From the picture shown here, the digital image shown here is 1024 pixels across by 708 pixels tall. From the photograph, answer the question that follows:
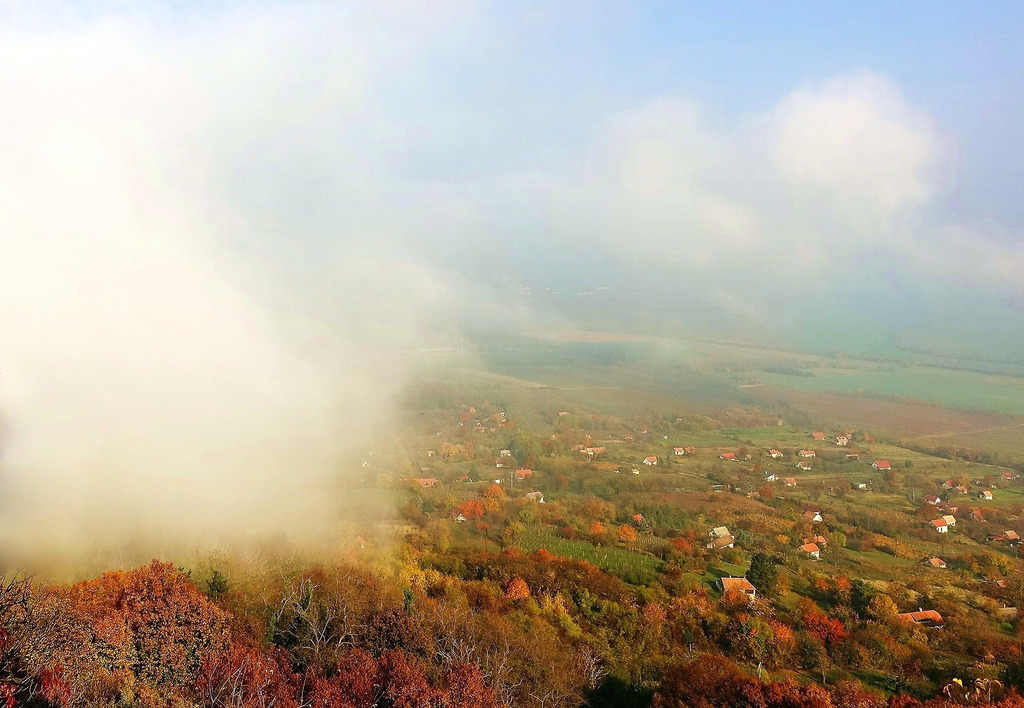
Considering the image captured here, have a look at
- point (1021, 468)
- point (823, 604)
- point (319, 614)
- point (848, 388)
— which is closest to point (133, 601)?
point (319, 614)

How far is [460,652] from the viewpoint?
1440 centimetres

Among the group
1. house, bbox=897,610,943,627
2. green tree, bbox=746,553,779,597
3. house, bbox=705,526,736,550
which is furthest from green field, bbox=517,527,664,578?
house, bbox=897,610,943,627

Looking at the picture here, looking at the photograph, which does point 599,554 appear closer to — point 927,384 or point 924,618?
point 924,618

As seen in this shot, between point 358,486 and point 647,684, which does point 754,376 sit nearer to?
point 358,486

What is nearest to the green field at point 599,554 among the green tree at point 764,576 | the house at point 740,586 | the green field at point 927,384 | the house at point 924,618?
the house at point 740,586

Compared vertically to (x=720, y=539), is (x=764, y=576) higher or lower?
higher

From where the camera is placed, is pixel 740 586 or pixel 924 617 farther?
pixel 740 586

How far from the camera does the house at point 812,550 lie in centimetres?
2653

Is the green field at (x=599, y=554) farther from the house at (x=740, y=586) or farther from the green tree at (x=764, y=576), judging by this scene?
the green tree at (x=764, y=576)

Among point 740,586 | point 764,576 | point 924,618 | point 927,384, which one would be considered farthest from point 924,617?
point 927,384

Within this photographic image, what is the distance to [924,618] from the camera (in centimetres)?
1961

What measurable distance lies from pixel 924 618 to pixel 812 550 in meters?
7.19

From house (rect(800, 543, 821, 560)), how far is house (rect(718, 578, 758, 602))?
565 centimetres

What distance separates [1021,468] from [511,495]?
3546 cm
